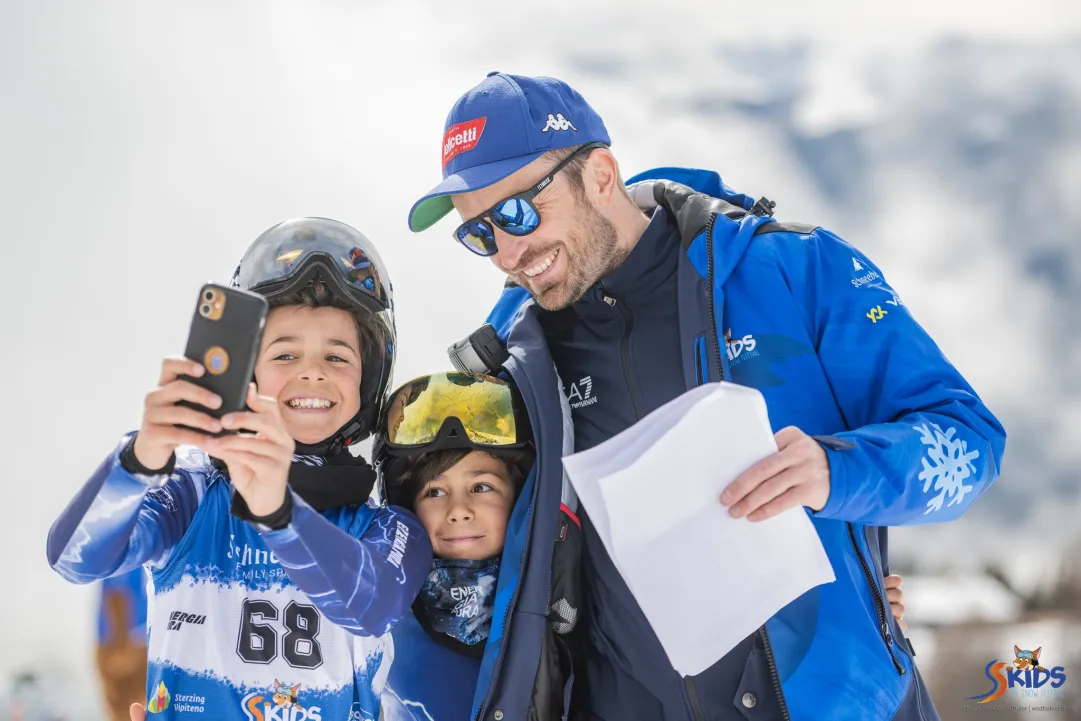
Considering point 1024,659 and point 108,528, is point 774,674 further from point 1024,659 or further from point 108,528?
point 1024,659

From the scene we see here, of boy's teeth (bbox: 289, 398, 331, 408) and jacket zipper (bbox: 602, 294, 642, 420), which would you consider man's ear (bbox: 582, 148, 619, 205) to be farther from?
boy's teeth (bbox: 289, 398, 331, 408)

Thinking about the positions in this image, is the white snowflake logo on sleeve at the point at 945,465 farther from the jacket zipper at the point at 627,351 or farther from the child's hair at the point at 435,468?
the child's hair at the point at 435,468

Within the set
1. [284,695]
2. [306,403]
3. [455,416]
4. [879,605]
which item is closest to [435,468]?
[455,416]

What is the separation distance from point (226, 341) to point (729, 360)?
4.97 ft

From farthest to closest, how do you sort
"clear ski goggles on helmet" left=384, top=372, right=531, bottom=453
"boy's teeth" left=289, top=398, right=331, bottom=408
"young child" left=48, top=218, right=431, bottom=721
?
1. "clear ski goggles on helmet" left=384, top=372, right=531, bottom=453
2. "boy's teeth" left=289, top=398, right=331, bottom=408
3. "young child" left=48, top=218, right=431, bottom=721

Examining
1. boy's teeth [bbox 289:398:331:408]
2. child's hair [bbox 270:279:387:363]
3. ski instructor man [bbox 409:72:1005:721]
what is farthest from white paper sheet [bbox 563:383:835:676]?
child's hair [bbox 270:279:387:363]

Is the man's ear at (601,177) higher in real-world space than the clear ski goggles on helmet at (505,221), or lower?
higher

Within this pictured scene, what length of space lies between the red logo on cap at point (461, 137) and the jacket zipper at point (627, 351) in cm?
76

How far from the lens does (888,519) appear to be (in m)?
2.26

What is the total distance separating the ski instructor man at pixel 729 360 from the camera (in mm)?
2283

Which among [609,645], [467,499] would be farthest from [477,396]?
[609,645]

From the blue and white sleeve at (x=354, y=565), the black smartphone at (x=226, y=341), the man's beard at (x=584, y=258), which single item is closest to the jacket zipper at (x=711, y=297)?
the man's beard at (x=584, y=258)

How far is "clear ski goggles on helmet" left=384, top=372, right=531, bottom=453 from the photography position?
120 inches

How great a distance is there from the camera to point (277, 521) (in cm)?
211
